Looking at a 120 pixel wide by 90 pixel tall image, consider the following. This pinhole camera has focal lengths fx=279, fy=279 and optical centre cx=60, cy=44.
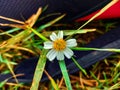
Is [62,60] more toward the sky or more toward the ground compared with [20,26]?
more toward the ground

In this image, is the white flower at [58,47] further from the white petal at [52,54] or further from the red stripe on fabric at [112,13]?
the red stripe on fabric at [112,13]

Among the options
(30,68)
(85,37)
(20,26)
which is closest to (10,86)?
(30,68)

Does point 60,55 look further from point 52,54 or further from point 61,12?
point 61,12

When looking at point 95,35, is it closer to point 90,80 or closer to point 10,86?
point 90,80

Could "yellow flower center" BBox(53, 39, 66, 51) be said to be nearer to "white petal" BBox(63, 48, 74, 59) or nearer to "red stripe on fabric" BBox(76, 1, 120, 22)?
"white petal" BBox(63, 48, 74, 59)

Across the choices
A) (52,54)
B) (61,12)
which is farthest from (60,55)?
(61,12)

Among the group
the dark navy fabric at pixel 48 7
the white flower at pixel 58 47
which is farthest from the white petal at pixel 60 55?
Answer: the dark navy fabric at pixel 48 7

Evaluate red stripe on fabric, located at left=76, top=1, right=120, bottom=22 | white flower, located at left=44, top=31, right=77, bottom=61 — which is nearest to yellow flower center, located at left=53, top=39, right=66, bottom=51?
white flower, located at left=44, top=31, right=77, bottom=61
